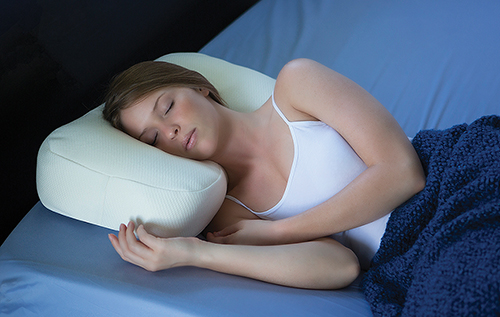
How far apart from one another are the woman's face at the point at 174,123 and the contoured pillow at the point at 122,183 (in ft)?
0.17

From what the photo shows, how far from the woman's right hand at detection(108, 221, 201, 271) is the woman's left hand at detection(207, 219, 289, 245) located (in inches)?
6.5

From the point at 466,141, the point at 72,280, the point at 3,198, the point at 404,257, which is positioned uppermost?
the point at 466,141

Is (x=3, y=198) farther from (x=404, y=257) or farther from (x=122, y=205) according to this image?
(x=404, y=257)

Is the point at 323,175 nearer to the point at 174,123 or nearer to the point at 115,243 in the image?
the point at 174,123

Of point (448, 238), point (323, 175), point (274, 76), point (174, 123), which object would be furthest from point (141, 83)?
point (448, 238)

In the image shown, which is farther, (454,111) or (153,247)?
(454,111)

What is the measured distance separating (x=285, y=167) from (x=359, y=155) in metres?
0.20

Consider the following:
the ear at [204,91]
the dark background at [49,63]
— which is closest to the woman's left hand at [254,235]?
the ear at [204,91]

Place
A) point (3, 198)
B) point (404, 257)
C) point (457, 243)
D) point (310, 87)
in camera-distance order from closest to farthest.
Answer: point (457, 243) < point (404, 257) < point (310, 87) < point (3, 198)

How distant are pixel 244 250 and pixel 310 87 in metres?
0.43

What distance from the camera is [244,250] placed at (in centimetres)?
→ 89

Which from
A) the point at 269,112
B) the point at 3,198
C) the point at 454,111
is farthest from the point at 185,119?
the point at 454,111

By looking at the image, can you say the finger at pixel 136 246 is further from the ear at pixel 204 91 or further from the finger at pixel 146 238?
the ear at pixel 204 91

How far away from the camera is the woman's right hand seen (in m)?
0.83
